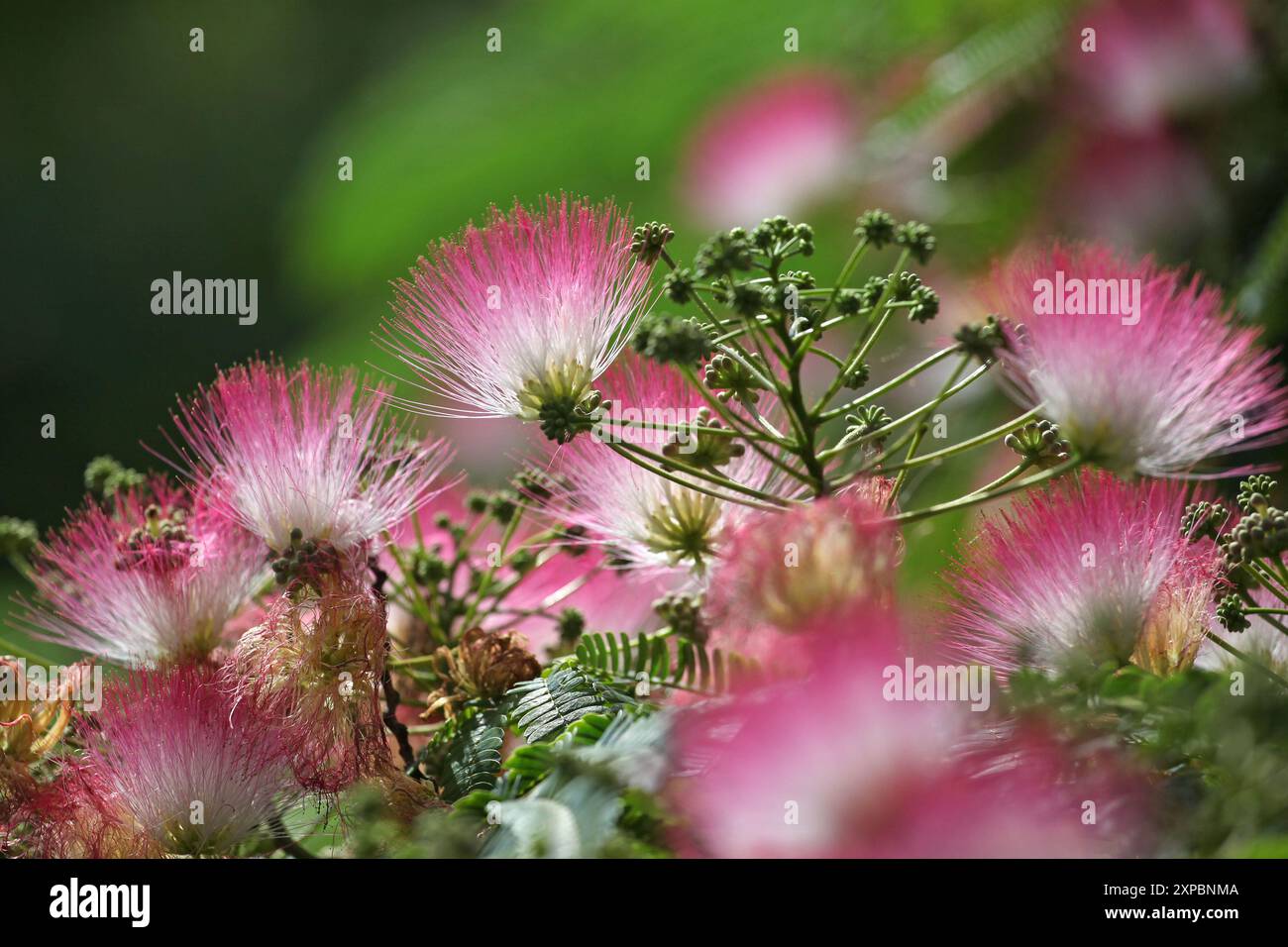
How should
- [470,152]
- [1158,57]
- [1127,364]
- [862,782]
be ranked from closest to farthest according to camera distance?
[862,782]
[1127,364]
[1158,57]
[470,152]

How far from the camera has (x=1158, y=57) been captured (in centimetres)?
184

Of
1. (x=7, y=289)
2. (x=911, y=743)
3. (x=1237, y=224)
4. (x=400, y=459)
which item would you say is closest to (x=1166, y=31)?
(x=1237, y=224)

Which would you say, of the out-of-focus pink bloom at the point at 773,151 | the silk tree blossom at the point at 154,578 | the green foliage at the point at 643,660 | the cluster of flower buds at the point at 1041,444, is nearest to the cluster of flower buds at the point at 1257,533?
the cluster of flower buds at the point at 1041,444

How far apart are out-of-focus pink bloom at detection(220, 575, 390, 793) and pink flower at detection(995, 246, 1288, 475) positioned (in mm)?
538

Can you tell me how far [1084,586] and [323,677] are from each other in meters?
0.58

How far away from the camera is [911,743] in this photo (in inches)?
25.1

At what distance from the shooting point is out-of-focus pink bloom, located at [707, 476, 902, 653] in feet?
2.47

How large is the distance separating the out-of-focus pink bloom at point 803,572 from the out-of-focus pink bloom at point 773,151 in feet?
5.29

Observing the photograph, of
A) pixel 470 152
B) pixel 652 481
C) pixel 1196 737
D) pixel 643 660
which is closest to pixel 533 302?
pixel 652 481

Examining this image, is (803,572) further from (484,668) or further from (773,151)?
(773,151)

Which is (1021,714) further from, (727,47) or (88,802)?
(727,47)

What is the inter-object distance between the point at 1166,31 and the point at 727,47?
45.1 inches

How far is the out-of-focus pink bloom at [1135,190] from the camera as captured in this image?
1823 millimetres

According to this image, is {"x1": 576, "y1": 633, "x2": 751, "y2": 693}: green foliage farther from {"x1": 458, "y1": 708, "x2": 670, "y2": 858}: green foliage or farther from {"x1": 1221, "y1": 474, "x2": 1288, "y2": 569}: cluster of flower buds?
{"x1": 1221, "y1": 474, "x2": 1288, "y2": 569}: cluster of flower buds
